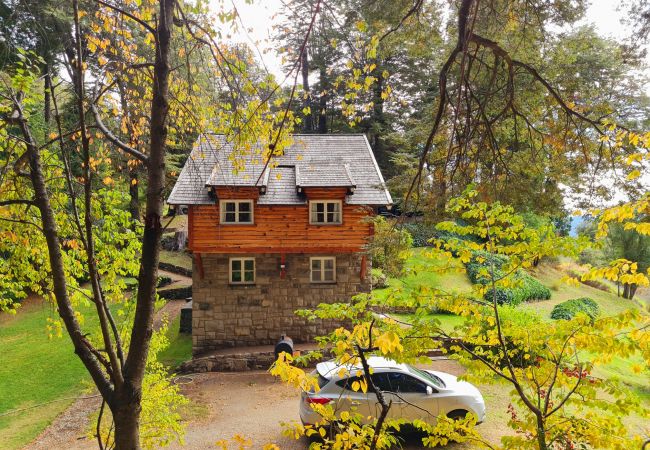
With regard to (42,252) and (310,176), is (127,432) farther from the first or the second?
(310,176)

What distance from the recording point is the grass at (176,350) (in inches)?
589

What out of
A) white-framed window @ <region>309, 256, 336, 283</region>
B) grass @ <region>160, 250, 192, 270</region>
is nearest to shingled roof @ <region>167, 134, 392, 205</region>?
white-framed window @ <region>309, 256, 336, 283</region>

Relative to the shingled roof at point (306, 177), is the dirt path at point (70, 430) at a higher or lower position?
lower

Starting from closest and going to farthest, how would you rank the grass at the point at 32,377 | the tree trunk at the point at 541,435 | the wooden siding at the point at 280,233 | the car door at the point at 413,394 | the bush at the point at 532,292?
1. the tree trunk at the point at 541,435
2. the car door at the point at 413,394
3. the grass at the point at 32,377
4. the wooden siding at the point at 280,233
5. the bush at the point at 532,292

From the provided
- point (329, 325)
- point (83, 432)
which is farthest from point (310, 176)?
point (83, 432)

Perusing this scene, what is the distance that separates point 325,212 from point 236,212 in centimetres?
301

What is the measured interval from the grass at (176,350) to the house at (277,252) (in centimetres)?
97

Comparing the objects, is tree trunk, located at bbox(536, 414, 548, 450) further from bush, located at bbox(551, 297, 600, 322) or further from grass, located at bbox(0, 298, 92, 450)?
bush, located at bbox(551, 297, 600, 322)

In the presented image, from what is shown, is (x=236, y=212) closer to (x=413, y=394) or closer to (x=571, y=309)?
(x=413, y=394)

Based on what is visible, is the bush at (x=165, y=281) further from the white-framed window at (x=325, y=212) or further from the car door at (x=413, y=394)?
the car door at (x=413, y=394)

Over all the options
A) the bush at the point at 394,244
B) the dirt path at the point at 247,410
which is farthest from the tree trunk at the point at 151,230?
the dirt path at the point at 247,410

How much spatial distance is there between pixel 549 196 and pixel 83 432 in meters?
11.6

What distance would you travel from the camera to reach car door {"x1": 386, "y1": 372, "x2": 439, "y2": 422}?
832 cm

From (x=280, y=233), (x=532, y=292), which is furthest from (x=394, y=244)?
(x=532, y=292)
